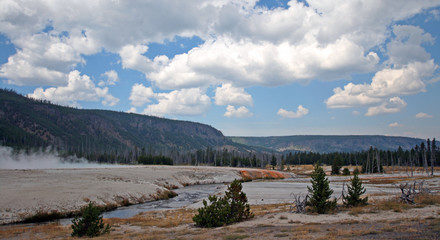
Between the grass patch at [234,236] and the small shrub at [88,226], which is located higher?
the grass patch at [234,236]

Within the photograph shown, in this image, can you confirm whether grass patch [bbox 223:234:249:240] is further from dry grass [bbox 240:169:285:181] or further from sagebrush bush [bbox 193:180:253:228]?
dry grass [bbox 240:169:285:181]

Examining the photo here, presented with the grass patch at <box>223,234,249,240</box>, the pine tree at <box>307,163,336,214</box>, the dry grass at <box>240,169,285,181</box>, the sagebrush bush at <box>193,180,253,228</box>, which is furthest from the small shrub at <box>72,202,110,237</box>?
the dry grass at <box>240,169,285,181</box>

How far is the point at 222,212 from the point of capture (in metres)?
21.6

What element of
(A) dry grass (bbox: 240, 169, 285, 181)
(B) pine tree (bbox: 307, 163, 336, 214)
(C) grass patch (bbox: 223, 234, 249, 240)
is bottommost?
(A) dry grass (bbox: 240, 169, 285, 181)

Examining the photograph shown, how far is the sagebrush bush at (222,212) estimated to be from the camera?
21219 millimetres

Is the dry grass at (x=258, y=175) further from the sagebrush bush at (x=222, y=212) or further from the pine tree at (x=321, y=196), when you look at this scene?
the sagebrush bush at (x=222, y=212)

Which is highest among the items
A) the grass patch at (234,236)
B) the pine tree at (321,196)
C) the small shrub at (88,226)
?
the pine tree at (321,196)

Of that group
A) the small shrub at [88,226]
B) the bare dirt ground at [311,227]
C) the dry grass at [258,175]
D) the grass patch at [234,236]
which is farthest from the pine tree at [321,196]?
the dry grass at [258,175]

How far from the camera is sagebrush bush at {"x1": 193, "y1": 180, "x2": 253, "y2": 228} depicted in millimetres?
21219

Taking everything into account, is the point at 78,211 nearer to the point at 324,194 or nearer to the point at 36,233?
the point at 36,233

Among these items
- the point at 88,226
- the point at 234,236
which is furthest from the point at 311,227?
the point at 88,226

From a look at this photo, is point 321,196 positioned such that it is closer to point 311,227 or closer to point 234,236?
point 311,227

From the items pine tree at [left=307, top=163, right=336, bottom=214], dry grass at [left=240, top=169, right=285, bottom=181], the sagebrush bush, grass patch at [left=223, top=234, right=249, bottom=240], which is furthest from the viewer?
dry grass at [left=240, top=169, right=285, bottom=181]

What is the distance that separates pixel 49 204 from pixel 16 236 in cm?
1127
